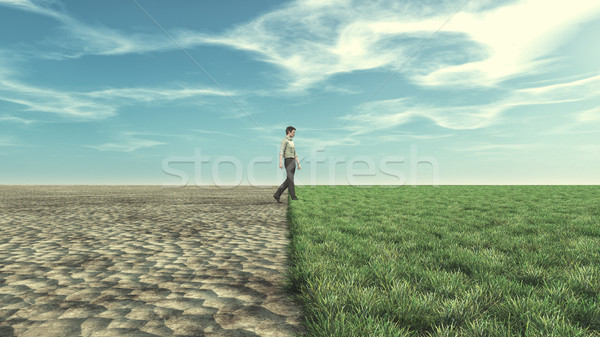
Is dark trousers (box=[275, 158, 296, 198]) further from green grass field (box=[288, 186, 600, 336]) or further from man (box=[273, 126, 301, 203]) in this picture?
green grass field (box=[288, 186, 600, 336])

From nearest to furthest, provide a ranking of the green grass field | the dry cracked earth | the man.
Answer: the green grass field
the dry cracked earth
the man

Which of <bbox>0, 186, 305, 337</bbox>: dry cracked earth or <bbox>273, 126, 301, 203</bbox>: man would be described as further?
<bbox>273, 126, 301, 203</bbox>: man

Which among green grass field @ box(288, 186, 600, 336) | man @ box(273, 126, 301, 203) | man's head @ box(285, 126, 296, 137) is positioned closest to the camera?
green grass field @ box(288, 186, 600, 336)

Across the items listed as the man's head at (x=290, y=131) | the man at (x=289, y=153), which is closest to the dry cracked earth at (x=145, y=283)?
the man at (x=289, y=153)

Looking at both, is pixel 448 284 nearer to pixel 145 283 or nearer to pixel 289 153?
pixel 145 283

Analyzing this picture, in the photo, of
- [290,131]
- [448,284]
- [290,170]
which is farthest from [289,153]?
[448,284]

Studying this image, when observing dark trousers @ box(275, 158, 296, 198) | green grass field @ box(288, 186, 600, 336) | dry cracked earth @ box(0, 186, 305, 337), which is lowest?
dry cracked earth @ box(0, 186, 305, 337)

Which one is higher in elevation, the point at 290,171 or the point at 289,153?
the point at 289,153

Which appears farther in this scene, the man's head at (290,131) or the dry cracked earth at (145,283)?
the man's head at (290,131)

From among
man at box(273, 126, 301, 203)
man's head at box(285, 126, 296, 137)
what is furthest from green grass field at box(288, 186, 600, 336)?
man's head at box(285, 126, 296, 137)

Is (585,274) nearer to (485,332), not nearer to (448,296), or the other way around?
(448,296)

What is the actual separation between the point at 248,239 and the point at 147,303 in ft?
10.2

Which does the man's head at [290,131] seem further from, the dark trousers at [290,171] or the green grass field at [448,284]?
the green grass field at [448,284]

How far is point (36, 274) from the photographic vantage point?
3994 mm
